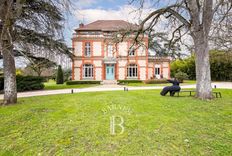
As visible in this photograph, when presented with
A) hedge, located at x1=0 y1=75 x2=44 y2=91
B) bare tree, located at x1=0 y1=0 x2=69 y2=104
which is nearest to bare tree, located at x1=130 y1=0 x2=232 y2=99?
bare tree, located at x1=0 y1=0 x2=69 y2=104

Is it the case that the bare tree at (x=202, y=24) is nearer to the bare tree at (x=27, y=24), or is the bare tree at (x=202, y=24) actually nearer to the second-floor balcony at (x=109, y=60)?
the bare tree at (x=27, y=24)

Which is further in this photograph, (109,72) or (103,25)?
(103,25)

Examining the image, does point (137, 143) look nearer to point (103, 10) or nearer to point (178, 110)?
point (178, 110)

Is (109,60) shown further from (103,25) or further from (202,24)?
(202,24)

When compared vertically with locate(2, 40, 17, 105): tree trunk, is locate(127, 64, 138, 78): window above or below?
above

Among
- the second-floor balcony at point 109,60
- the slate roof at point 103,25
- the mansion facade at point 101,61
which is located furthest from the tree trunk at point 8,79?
the slate roof at point 103,25

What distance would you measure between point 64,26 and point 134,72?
76.4ft

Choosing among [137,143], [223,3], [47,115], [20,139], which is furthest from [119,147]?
[223,3]

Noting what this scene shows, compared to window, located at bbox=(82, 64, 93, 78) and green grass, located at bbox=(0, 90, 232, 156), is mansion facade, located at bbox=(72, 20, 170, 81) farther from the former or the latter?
green grass, located at bbox=(0, 90, 232, 156)

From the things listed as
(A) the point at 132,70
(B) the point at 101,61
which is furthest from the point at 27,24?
(A) the point at 132,70

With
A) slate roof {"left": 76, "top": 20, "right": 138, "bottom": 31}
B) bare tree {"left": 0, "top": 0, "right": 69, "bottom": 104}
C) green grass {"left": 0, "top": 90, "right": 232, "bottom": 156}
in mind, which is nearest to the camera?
green grass {"left": 0, "top": 90, "right": 232, "bottom": 156}

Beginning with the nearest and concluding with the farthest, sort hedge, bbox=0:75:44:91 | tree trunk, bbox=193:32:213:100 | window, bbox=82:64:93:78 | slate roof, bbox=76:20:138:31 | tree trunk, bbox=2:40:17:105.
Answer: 1. tree trunk, bbox=2:40:17:105
2. tree trunk, bbox=193:32:213:100
3. hedge, bbox=0:75:44:91
4. window, bbox=82:64:93:78
5. slate roof, bbox=76:20:138:31

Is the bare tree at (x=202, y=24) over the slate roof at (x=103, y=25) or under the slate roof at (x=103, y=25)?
under

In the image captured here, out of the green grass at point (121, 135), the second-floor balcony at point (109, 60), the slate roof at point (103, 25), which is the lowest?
Answer: the green grass at point (121, 135)
